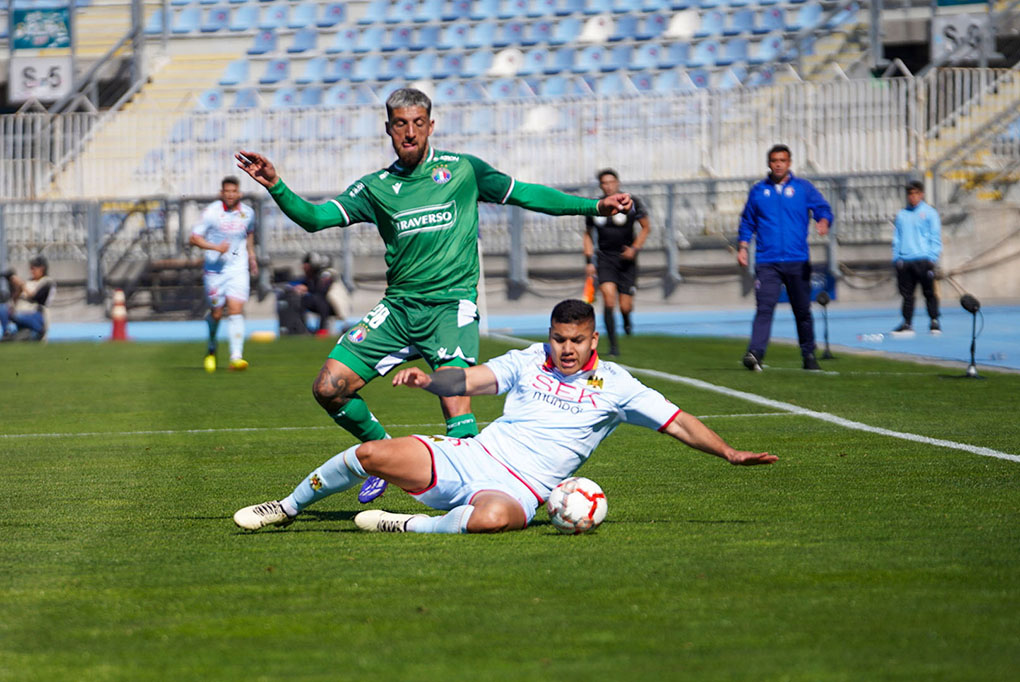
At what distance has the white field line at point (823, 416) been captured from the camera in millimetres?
8498

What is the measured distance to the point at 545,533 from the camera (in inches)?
239

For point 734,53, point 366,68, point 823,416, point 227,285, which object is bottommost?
point 823,416

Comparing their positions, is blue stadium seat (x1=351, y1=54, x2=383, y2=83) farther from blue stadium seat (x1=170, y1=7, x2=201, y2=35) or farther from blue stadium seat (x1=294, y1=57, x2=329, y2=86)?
blue stadium seat (x1=170, y1=7, x2=201, y2=35)

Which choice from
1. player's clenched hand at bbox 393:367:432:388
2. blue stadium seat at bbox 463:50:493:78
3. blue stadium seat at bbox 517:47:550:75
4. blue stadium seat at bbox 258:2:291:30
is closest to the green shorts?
player's clenched hand at bbox 393:367:432:388

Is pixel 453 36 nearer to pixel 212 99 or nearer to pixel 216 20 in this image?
pixel 212 99

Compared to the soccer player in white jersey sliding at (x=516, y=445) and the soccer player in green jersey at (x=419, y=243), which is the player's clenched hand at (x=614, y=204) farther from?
the soccer player in white jersey sliding at (x=516, y=445)

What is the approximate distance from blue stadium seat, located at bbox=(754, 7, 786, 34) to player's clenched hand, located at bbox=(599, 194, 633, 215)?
87.4 ft

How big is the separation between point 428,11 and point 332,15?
8.24 feet

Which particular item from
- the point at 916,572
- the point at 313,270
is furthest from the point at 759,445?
the point at 313,270

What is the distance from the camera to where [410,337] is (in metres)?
7.44

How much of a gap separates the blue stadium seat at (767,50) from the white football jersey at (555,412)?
26.8 m

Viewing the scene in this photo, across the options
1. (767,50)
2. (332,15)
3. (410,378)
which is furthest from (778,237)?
(332,15)

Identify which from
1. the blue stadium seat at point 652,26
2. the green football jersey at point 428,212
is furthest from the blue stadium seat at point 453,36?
the green football jersey at point 428,212

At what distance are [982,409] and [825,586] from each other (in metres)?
6.70
